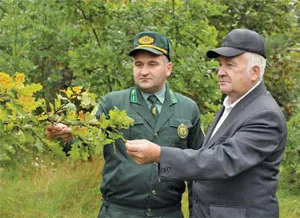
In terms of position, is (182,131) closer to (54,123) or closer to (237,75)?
(237,75)

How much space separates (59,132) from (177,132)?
749 millimetres

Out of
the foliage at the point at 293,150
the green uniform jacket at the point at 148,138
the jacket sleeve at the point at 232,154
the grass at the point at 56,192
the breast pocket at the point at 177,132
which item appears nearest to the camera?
the jacket sleeve at the point at 232,154

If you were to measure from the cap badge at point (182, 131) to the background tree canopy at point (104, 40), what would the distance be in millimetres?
1959

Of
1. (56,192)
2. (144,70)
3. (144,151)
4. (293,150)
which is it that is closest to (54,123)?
(144,151)

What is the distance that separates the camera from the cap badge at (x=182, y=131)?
330cm

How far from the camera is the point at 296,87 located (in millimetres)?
8984

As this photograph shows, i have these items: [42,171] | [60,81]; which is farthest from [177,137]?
[60,81]

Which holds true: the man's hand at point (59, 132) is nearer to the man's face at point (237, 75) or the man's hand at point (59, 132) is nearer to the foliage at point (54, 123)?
the foliage at point (54, 123)

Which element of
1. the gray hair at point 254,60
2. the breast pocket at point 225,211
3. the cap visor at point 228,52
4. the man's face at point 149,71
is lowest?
the breast pocket at point 225,211

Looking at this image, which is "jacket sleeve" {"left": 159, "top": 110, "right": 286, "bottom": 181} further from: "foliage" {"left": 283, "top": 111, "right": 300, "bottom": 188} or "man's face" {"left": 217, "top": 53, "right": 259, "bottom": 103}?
"foliage" {"left": 283, "top": 111, "right": 300, "bottom": 188}

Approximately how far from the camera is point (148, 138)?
325cm

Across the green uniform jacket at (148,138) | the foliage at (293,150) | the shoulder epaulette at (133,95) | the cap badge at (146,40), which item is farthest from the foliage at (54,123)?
the foliage at (293,150)

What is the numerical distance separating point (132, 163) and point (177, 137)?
0.98 feet

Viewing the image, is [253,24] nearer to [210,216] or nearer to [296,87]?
[296,87]
